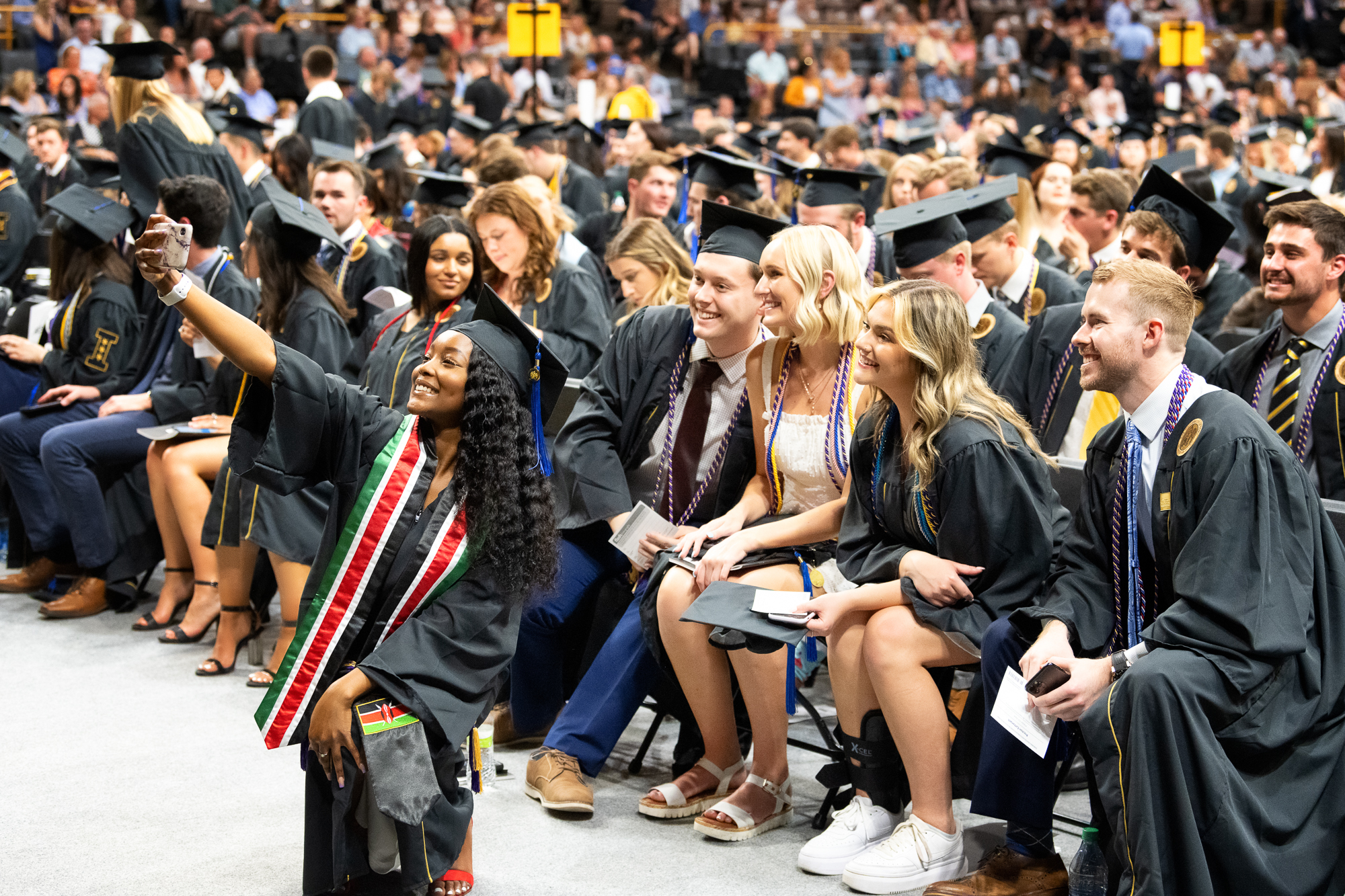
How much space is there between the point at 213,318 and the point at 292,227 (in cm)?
231

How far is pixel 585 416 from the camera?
4.57m

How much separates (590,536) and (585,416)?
→ 0.40 meters

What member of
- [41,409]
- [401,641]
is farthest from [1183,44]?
[401,641]

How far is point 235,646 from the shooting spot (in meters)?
5.18

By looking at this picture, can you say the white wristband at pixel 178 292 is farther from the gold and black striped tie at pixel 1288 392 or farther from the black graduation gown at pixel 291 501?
the gold and black striped tie at pixel 1288 392

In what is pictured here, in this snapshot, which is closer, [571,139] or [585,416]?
[585,416]

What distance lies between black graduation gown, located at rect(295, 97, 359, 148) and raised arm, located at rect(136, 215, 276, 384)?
782 cm

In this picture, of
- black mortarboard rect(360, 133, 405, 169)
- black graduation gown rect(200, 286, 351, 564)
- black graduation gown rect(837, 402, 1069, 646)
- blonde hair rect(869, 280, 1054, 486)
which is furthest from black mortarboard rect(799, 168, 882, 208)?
black mortarboard rect(360, 133, 405, 169)

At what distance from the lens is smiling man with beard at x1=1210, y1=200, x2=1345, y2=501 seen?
4.19 m

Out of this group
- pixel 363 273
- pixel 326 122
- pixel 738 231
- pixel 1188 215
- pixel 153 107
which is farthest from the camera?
pixel 326 122

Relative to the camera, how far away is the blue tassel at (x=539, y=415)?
11.2 ft

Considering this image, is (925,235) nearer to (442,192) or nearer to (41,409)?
(442,192)

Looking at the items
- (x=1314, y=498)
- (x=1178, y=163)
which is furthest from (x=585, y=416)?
(x=1178, y=163)

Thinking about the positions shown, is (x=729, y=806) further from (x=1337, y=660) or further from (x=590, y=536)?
(x=1337, y=660)
